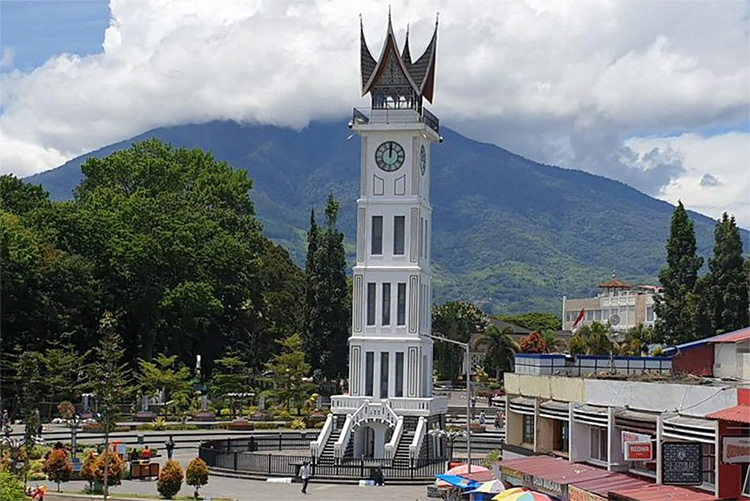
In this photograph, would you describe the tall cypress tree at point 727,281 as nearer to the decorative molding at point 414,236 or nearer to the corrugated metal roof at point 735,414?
the decorative molding at point 414,236

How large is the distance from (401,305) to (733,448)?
3678 centimetres

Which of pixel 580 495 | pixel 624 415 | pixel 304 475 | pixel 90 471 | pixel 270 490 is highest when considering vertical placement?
pixel 624 415

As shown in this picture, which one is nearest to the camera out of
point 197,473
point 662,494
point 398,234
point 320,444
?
point 662,494

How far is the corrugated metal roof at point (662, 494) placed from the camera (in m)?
31.0

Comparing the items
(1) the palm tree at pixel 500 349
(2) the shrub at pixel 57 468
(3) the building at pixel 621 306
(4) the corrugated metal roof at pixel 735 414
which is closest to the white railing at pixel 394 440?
(2) the shrub at pixel 57 468

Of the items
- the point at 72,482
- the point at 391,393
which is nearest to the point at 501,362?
the point at 391,393

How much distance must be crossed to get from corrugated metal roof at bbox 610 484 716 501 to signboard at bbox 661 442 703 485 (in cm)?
29

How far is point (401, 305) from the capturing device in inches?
2608

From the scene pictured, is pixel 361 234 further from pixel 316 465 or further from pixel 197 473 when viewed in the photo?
pixel 197 473

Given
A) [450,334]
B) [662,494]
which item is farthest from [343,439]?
[450,334]

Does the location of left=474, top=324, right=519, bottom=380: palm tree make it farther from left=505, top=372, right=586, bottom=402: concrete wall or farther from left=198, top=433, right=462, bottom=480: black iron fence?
left=505, top=372, right=586, bottom=402: concrete wall

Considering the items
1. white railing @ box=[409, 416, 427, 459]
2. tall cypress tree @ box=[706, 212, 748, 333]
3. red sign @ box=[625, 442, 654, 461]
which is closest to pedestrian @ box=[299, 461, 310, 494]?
white railing @ box=[409, 416, 427, 459]

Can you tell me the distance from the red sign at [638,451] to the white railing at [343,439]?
98.8ft

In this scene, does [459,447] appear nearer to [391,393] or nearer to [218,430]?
[391,393]
